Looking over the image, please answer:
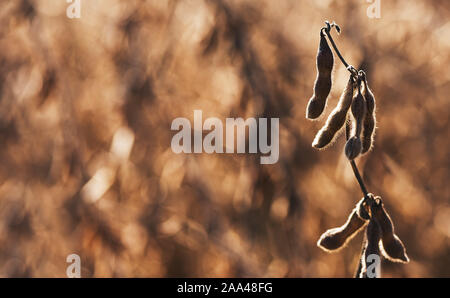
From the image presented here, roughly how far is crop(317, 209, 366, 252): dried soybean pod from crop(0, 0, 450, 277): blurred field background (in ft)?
3.70

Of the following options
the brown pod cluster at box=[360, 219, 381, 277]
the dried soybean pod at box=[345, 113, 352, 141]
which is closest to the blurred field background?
the dried soybean pod at box=[345, 113, 352, 141]

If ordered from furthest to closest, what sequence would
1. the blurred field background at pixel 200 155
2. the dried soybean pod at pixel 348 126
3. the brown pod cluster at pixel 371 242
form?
the blurred field background at pixel 200 155 < the dried soybean pod at pixel 348 126 < the brown pod cluster at pixel 371 242

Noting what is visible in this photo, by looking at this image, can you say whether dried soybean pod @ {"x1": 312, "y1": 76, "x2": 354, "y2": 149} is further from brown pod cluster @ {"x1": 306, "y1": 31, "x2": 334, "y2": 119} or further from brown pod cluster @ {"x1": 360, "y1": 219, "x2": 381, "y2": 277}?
brown pod cluster @ {"x1": 360, "y1": 219, "x2": 381, "y2": 277}

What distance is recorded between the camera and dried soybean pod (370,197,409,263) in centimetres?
80

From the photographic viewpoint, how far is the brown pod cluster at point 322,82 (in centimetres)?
90

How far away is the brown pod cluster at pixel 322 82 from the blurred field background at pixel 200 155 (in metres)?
1.11

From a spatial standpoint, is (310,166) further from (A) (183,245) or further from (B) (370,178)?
(A) (183,245)

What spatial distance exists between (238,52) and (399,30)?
71 cm

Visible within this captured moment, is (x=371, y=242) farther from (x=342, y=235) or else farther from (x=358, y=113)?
(x=358, y=113)

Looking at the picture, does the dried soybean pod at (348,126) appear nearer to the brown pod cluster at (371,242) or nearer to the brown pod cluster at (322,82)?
the brown pod cluster at (322,82)

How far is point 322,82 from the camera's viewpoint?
2.95 feet

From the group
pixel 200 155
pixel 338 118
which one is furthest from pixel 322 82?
pixel 200 155

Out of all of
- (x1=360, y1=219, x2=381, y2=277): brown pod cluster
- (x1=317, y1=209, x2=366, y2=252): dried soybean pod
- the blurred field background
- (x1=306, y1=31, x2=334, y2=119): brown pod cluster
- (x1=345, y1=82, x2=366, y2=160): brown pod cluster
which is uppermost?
the blurred field background

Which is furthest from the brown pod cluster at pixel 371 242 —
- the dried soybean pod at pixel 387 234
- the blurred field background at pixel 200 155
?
the blurred field background at pixel 200 155
